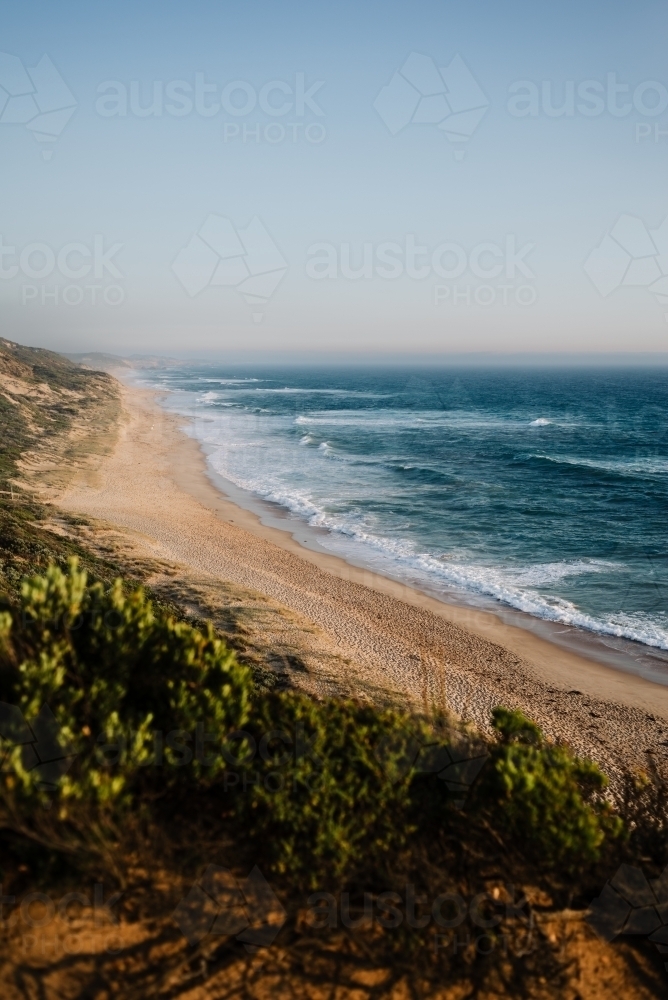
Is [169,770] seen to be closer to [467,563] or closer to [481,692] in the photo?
[481,692]

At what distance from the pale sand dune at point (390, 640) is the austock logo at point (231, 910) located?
9.96ft

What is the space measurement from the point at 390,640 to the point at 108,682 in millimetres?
11192

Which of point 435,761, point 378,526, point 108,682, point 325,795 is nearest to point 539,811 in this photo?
point 435,761

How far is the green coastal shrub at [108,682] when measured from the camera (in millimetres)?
4652

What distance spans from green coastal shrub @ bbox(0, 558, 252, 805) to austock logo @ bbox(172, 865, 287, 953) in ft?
2.65

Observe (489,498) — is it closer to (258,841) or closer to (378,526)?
(378,526)

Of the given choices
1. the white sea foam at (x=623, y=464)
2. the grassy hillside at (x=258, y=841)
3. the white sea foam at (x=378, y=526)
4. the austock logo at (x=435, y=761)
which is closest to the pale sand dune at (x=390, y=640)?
the austock logo at (x=435, y=761)

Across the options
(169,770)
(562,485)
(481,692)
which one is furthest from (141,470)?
(169,770)

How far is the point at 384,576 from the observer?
828 inches

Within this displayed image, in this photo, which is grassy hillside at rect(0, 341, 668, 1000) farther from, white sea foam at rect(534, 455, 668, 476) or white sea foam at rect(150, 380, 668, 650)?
white sea foam at rect(534, 455, 668, 476)

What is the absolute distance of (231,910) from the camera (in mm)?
4754

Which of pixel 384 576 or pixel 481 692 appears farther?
pixel 384 576

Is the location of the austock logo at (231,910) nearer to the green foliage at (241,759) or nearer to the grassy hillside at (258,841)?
the grassy hillside at (258,841)

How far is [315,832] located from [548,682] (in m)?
10.9
